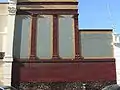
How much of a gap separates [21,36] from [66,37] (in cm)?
369

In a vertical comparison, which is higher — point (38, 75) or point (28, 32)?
point (28, 32)

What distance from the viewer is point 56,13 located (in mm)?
26219

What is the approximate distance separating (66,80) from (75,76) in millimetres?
786

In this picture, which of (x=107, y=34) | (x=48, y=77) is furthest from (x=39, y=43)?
(x=107, y=34)

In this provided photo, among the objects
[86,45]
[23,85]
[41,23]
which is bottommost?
[23,85]

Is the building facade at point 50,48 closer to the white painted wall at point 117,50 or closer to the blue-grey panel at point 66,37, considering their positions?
the blue-grey panel at point 66,37

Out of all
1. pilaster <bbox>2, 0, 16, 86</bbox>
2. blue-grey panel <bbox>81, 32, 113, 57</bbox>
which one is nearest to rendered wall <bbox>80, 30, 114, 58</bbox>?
blue-grey panel <bbox>81, 32, 113, 57</bbox>

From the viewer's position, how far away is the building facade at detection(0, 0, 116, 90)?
25.1 m

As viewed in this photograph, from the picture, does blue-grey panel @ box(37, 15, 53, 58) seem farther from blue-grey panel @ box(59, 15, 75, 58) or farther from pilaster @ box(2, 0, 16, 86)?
pilaster @ box(2, 0, 16, 86)

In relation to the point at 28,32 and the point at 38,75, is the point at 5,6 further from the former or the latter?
the point at 38,75

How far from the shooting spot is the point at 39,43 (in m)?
25.8

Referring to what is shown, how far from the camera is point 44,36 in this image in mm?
25906

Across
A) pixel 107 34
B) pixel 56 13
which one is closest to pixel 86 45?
pixel 107 34

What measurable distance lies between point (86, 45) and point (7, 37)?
644cm
